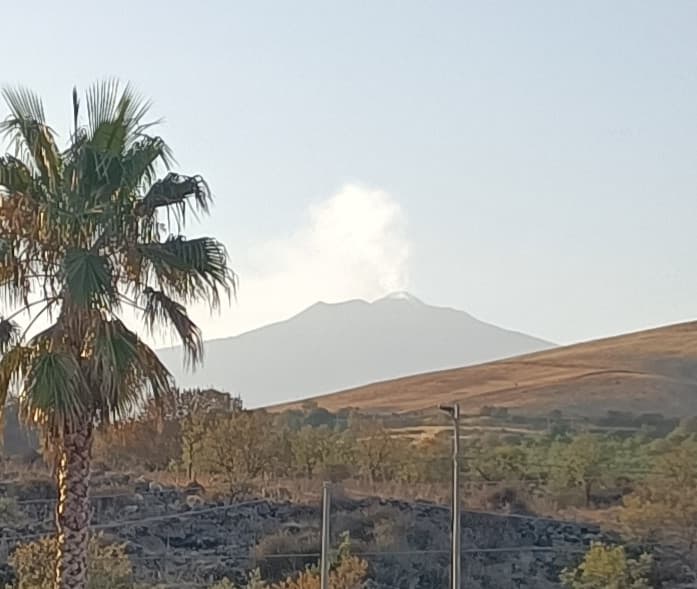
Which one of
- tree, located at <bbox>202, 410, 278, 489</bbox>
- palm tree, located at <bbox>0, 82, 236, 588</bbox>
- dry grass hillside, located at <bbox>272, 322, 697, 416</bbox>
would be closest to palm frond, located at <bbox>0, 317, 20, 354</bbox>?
palm tree, located at <bbox>0, 82, 236, 588</bbox>

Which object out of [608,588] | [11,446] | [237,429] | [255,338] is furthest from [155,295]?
[255,338]

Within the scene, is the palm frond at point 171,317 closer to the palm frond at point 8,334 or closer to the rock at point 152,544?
the palm frond at point 8,334

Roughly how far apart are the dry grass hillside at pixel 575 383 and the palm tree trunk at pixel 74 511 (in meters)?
31.8

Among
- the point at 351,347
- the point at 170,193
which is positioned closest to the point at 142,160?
the point at 170,193

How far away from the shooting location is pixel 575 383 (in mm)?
54406

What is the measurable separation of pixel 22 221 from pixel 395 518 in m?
17.8

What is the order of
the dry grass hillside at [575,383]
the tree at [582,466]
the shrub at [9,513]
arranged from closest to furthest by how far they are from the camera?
the shrub at [9,513] < the tree at [582,466] < the dry grass hillside at [575,383]

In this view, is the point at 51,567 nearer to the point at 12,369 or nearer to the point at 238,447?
the point at 12,369

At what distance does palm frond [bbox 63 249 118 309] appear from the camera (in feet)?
47.8

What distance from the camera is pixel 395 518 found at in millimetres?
31453

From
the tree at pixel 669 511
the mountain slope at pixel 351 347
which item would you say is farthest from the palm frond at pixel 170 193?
the mountain slope at pixel 351 347

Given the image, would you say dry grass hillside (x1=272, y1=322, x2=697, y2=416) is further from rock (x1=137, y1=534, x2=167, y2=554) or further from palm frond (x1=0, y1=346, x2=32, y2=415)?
palm frond (x1=0, y1=346, x2=32, y2=415)

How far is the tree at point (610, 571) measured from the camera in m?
27.9

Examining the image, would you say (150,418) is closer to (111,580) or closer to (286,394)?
(111,580)
